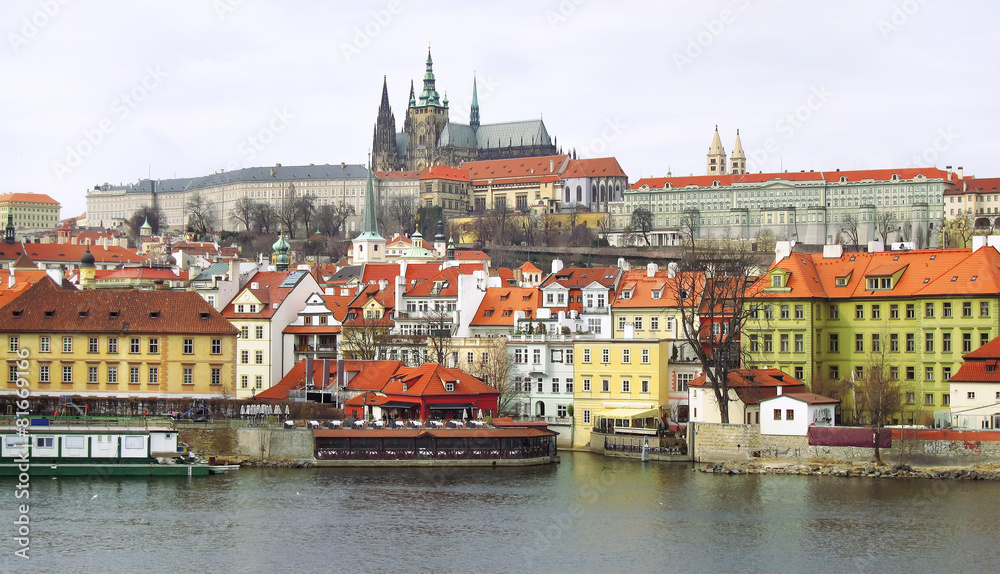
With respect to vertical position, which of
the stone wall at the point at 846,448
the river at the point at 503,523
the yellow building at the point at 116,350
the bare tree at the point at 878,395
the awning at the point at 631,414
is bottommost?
the river at the point at 503,523

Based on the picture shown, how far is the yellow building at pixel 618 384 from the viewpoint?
60344 mm

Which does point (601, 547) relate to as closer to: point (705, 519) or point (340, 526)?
point (705, 519)

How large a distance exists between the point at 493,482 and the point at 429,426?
19.7ft

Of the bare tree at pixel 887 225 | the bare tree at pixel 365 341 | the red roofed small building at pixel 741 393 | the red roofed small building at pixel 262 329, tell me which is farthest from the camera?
the bare tree at pixel 887 225

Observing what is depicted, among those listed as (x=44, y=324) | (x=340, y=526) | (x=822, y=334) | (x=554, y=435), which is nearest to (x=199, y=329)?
(x=44, y=324)

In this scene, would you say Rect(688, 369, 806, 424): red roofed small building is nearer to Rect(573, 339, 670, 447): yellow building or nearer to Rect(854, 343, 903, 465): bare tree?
Rect(854, 343, 903, 465): bare tree

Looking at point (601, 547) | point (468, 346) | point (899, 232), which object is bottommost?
point (601, 547)

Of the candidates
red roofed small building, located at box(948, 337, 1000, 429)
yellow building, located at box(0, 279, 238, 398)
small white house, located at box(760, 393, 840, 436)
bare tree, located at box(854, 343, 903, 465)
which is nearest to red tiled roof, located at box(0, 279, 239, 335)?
yellow building, located at box(0, 279, 238, 398)

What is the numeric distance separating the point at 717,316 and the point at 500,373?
1016 centimetres

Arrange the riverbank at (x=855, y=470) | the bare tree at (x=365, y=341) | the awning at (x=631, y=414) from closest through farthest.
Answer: the riverbank at (x=855, y=470) → the awning at (x=631, y=414) → the bare tree at (x=365, y=341)

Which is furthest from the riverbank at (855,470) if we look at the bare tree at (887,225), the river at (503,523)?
the bare tree at (887,225)

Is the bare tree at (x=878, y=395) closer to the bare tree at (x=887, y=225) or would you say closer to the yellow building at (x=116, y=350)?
the yellow building at (x=116, y=350)

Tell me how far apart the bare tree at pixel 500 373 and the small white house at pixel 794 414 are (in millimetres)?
12254

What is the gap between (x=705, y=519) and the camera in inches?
1737
